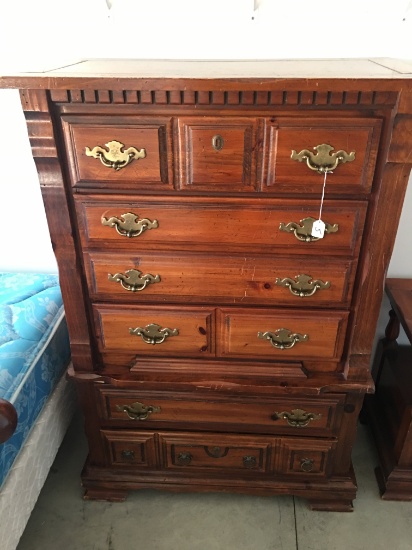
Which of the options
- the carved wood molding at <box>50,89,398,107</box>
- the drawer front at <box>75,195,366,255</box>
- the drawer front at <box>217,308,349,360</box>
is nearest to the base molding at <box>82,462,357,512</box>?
the drawer front at <box>217,308,349,360</box>

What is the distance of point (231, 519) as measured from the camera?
4.95 feet

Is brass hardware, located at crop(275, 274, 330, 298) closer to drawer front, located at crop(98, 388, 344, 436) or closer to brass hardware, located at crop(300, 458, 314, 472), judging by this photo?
drawer front, located at crop(98, 388, 344, 436)

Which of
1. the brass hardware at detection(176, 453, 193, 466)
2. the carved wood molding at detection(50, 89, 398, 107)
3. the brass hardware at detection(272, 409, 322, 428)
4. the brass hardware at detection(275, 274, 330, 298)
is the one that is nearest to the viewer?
the carved wood molding at detection(50, 89, 398, 107)

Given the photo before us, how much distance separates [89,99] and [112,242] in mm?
339

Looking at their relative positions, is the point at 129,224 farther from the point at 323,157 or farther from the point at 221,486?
the point at 221,486

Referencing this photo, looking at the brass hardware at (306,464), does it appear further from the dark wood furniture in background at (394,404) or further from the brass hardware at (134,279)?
the brass hardware at (134,279)

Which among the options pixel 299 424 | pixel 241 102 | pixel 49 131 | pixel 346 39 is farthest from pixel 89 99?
pixel 299 424

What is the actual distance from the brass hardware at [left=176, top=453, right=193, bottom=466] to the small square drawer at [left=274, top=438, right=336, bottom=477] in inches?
10.9

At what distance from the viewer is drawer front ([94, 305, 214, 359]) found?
49.2 inches

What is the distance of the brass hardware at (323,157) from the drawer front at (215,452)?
0.86 meters

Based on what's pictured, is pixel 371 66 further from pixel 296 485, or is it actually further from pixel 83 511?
pixel 83 511

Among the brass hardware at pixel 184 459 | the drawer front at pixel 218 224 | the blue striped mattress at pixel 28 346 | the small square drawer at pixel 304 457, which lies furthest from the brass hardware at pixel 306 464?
the blue striped mattress at pixel 28 346

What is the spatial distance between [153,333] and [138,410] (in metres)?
0.29

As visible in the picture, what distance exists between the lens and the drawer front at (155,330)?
4.10ft
